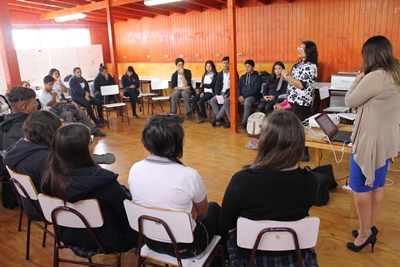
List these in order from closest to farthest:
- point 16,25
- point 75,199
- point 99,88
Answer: point 75,199, point 99,88, point 16,25

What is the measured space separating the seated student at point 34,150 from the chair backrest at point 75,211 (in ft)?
1.53

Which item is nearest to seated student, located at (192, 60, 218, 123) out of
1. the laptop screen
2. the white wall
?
the laptop screen

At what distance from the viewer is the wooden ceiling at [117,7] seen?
7.52 m

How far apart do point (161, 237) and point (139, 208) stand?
18cm

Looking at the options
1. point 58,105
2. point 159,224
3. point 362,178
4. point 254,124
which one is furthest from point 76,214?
point 58,105

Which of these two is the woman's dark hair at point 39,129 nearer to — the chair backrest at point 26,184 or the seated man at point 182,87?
the chair backrest at point 26,184

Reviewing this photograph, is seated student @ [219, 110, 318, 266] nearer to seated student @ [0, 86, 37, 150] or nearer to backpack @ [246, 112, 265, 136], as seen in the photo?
seated student @ [0, 86, 37, 150]

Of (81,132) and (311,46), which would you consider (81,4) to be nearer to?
(311,46)

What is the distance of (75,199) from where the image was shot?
173 centimetres

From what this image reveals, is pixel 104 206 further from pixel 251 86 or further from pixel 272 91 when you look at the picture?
pixel 251 86

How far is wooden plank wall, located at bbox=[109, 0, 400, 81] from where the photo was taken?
6156mm

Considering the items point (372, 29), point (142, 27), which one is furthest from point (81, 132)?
point (142, 27)

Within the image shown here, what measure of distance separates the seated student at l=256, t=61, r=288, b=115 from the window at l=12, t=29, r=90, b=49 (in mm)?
7128

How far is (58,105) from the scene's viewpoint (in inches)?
224
